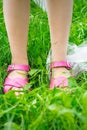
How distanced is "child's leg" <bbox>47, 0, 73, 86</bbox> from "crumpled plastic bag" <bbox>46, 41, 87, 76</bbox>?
87mm

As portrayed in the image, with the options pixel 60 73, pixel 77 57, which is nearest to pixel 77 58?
pixel 77 57

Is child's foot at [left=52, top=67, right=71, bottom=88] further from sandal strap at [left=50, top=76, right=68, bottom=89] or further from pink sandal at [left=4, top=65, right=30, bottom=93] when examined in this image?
pink sandal at [left=4, top=65, right=30, bottom=93]

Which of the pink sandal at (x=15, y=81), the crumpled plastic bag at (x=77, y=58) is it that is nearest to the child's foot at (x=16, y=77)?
the pink sandal at (x=15, y=81)

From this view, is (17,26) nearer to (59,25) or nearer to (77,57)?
(59,25)

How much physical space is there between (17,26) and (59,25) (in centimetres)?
22

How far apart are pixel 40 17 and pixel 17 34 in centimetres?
92

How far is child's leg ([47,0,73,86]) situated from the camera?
2.00 m

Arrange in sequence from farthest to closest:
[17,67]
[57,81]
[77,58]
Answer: [77,58] → [17,67] → [57,81]

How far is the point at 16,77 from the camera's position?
6.88 ft

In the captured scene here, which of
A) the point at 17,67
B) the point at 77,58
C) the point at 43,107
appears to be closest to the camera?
the point at 43,107

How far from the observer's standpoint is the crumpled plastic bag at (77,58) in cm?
218

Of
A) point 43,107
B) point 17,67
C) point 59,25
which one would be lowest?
point 43,107

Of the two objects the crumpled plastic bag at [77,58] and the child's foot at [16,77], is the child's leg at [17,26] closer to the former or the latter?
the child's foot at [16,77]

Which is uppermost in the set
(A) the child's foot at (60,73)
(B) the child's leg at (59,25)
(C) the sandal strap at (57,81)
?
(B) the child's leg at (59,25)
